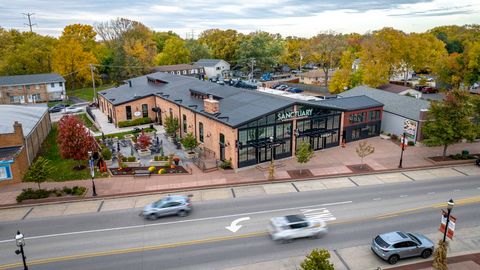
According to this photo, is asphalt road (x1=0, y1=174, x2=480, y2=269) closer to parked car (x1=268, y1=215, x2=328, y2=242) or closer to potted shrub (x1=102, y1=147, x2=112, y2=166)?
parked car (x1=268, y1=215, x2=328, y2=242)

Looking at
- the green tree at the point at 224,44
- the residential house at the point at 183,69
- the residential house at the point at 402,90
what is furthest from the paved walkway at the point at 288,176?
the green tree at the point at 224,44

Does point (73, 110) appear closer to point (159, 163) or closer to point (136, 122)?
point (136, 122)

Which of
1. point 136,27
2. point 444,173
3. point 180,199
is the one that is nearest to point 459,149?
point 444,173

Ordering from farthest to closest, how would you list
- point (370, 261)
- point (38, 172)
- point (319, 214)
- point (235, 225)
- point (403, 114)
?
Answer: point (403, 114), point (38, 172), point (319, 214), point (235, 225), point (370, 261)

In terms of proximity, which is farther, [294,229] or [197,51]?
[197,51]

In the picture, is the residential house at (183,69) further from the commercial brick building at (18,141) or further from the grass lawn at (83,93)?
the commercial brick building at (18,141)

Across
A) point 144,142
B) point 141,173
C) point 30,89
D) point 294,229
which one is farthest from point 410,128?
point 30,89

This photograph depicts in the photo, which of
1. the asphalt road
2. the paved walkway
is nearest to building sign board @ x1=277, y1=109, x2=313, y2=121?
the paved walkway

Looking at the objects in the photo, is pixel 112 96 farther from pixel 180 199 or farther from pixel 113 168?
pixel 180 199
